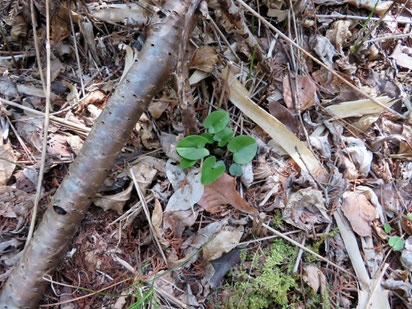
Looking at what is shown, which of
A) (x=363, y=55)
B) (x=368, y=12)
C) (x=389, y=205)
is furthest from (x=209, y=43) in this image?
(x=389, y=205)

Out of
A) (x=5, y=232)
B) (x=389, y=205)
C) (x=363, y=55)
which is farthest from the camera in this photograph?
(x=363, y=55)

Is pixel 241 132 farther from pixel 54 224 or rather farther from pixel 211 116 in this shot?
pixel 54 224

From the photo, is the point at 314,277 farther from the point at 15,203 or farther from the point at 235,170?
the point at 15,203

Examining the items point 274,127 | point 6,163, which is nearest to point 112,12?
point 6,163

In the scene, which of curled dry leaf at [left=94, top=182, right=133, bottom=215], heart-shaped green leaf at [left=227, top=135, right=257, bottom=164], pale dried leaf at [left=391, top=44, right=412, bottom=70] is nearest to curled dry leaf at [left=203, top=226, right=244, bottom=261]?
heart-shaped green leaf at [left=227, top=135, right=257, bottom=164]

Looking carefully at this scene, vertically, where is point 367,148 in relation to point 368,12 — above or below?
below

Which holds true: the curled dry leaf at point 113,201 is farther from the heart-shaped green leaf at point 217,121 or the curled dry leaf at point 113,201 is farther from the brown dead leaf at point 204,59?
the brown dead leaf at point 204,59

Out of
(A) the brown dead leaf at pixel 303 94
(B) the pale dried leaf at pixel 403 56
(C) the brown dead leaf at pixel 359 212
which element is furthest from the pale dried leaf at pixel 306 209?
(B) the pale dried leaf at pixel 403 56
